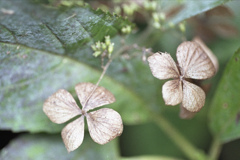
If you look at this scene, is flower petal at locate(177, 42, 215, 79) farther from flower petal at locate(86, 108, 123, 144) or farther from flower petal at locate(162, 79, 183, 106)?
flower petal at locate(86, 108, 123, 144)

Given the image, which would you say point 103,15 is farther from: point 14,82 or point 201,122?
point 201,122

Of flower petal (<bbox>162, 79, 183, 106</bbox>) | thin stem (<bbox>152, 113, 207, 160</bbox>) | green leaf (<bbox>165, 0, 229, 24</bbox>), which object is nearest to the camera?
flower petal (<bbox>162, 79, 183, 106</bbox>)

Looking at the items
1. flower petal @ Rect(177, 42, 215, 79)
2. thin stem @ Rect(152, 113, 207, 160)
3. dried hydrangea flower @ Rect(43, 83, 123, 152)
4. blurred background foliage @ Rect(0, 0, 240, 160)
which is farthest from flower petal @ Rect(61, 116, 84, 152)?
thin stem @ Rect(152, 113, 207, 160)

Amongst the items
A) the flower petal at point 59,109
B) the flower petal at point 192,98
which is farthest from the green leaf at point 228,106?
the flower petal at point 59,109

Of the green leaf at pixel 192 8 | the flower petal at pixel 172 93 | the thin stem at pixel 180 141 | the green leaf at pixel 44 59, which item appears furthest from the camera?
the thin stem at pixel 180 141

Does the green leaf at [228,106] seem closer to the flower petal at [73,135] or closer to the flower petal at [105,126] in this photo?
the flower petal at [105,126]

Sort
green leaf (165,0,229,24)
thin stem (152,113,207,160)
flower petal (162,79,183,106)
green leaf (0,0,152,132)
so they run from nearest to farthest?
flower petal (162,79,183,106) → green leaf (0,0,152,132) → green leaf (165,0,229,24) → thin stem (152,113,207,160)

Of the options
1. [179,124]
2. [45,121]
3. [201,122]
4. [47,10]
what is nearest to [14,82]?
[45,121]
